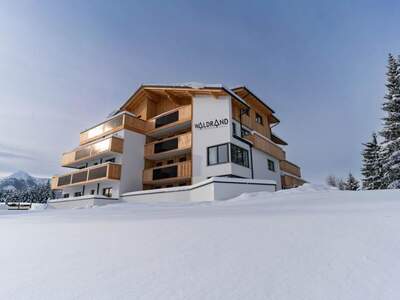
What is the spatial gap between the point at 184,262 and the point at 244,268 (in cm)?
69

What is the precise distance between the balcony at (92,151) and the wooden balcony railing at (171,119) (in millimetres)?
3128

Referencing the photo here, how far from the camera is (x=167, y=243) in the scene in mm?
3205

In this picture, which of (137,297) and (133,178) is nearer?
(137,297)

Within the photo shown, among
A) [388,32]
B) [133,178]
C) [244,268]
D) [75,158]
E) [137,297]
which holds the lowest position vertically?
[137,297]

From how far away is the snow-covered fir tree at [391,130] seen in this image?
17.0 meters

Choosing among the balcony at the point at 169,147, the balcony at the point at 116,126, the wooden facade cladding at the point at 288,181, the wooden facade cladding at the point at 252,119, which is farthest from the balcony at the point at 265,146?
the balcony at the point at 116,126

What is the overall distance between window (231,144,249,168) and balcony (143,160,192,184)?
3.30 meters

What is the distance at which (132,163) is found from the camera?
19.5 metres

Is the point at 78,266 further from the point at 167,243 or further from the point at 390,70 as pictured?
the point at 390,70

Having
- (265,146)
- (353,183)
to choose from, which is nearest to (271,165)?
(265,146)

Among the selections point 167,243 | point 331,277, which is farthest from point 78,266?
point 331,277

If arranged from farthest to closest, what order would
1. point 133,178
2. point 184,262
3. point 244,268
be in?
1. point 133,178
2. point 184,262
3. point 244,268

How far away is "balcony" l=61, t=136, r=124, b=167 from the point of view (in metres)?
18.6

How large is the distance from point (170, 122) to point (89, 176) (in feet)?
28.6
